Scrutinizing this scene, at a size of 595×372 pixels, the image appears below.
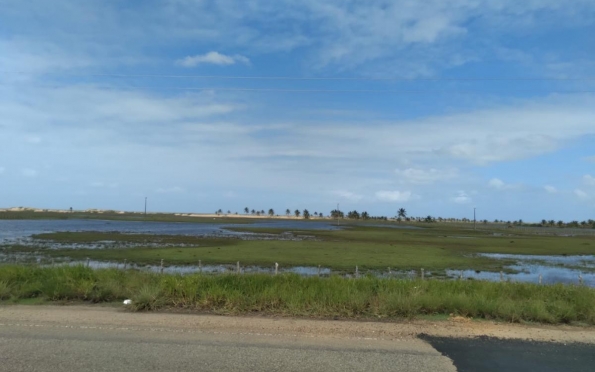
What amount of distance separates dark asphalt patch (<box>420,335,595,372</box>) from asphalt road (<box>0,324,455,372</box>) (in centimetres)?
39

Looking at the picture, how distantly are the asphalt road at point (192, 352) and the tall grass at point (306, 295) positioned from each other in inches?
95.4

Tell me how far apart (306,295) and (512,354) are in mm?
5262

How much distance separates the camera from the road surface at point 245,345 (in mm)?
6824

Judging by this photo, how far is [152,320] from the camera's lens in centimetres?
978

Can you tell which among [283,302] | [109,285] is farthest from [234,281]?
[109,285]

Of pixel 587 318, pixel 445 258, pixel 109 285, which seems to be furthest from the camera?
pixel 445 258

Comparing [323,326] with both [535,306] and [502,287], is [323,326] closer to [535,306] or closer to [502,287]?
[535,306]

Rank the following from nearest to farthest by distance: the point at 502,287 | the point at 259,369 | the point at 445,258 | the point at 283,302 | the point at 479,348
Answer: the point at 259,369
the point at 479,348
the point at 283,302
the point at 502,287
the point at 445,258

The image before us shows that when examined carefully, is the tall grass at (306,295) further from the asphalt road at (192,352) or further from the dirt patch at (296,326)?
the asphalt road at (192,352)

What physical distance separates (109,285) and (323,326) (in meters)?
6.65

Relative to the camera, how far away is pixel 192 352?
7.36 meters

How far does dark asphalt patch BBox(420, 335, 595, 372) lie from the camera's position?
23.2 ft

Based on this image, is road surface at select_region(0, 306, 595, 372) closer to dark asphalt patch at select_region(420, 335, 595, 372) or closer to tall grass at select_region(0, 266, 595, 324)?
dark asphalt patch at select_region(420, 335, 595, 372)

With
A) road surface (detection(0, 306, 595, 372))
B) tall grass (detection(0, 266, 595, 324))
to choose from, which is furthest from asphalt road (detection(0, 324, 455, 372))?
tall grass (detection(0, 266, 595, 324))
